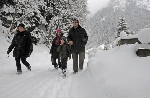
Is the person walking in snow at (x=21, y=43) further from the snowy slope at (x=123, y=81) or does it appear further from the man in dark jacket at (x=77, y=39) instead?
the snowy slope at (x=123, y=81)

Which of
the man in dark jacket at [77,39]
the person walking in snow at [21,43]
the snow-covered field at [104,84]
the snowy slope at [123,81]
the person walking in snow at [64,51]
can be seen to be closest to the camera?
the snowy slope at [123,81]

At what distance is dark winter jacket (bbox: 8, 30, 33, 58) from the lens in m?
7.96

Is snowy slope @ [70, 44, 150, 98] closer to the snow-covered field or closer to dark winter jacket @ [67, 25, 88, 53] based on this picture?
the snow-covered field

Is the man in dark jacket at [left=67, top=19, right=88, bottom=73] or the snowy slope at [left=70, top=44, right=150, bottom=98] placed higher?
the man in dark jacket at [left=67, top=19, right=88, bottom=73]

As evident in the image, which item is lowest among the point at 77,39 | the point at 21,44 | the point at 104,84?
the point at 104,84

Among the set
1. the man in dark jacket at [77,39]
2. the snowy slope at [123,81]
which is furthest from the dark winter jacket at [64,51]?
the snowy slope at [123,81]

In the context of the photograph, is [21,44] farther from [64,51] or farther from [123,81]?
[123,81]

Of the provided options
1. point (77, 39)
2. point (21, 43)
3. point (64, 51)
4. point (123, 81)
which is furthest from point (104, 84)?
point (21, 43)

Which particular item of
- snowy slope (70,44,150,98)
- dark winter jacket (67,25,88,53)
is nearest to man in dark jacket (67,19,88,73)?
dark winter jacket (67,25,88,53)

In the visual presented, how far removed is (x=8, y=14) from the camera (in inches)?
641

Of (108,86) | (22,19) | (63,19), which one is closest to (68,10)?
(63,19)

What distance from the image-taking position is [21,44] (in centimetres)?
799

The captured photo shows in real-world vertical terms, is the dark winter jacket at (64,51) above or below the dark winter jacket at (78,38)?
below

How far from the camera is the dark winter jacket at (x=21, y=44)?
7.96 metres
